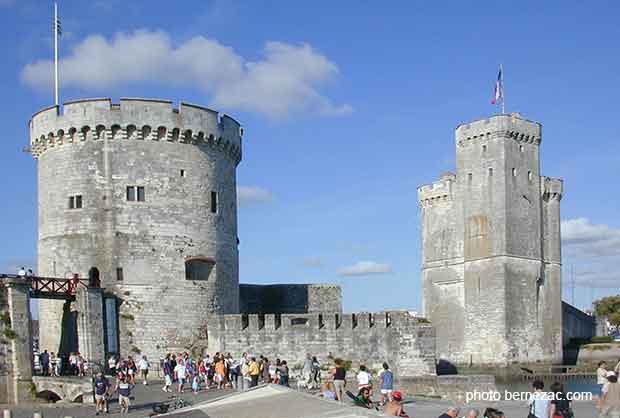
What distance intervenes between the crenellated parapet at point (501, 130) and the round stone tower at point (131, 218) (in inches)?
1006

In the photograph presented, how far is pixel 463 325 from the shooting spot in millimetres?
53188

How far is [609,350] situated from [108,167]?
121 feet

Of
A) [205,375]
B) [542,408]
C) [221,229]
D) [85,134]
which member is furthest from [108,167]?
[542,408]

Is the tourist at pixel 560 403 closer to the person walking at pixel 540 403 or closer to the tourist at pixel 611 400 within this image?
the person walking at pixel 540 403

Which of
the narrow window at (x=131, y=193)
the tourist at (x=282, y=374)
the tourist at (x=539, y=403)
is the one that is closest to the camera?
the tourist at (x=539, y=403)

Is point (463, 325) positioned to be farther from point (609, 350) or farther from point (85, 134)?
point (85, 134)

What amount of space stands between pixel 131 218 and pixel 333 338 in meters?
8.34

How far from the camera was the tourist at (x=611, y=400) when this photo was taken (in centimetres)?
1323

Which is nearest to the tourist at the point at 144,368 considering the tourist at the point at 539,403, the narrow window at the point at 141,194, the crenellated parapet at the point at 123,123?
the narrow window at the point at 141,194

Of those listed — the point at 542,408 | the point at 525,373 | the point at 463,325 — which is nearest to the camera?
the point at 542,408

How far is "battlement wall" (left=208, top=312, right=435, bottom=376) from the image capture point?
97.2 feet

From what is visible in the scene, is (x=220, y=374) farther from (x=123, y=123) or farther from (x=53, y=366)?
(x=123, y=123)

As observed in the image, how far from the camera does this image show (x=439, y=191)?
56.9m

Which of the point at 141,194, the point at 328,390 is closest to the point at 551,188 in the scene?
the point at 141,194
